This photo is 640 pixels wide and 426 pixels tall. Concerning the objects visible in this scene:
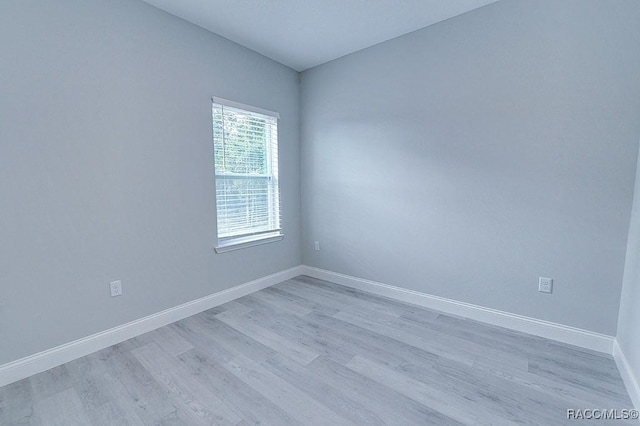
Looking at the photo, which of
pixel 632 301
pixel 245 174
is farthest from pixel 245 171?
pixel 632 301

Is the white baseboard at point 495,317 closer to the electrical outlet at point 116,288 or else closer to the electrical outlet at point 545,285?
the electrical outlet at point 545,285

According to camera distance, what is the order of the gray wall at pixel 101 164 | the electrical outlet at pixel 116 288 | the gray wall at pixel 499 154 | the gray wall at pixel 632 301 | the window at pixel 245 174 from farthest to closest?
the window at pixel 245 174 < the electrical outlet at pixel 116 288 < the gray wall at pixel 499 154 < the gray wall at pixel 101 164 < the gray wall at pixel 632 301

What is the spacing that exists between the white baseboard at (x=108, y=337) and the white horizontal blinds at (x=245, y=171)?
62 centimetres

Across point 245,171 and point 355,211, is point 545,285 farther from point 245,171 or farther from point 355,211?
point 245,171

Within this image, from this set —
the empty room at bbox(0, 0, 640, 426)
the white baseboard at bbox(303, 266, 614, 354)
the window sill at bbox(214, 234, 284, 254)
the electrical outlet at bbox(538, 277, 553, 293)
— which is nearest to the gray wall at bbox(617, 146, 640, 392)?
the empty room at bbox(0, 0, 640, 426)

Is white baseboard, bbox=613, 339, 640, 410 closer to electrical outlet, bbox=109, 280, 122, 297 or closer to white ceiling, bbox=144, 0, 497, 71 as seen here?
white ceiling, bbox=144, 0, 497, 71

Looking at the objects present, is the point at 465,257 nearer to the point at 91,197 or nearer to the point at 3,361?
the point at 91,197

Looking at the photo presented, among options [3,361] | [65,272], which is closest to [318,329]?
[65,272]

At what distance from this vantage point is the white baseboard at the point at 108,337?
1706 mm

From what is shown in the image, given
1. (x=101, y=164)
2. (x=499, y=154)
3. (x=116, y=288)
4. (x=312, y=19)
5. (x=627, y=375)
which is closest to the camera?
(x=627, y=375)

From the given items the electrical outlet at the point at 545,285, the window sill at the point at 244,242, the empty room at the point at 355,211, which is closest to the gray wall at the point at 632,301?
the empty room at the point at 355,211

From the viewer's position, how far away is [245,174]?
2979 millimetres

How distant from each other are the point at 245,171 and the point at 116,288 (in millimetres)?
1546

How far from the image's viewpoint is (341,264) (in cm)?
333
